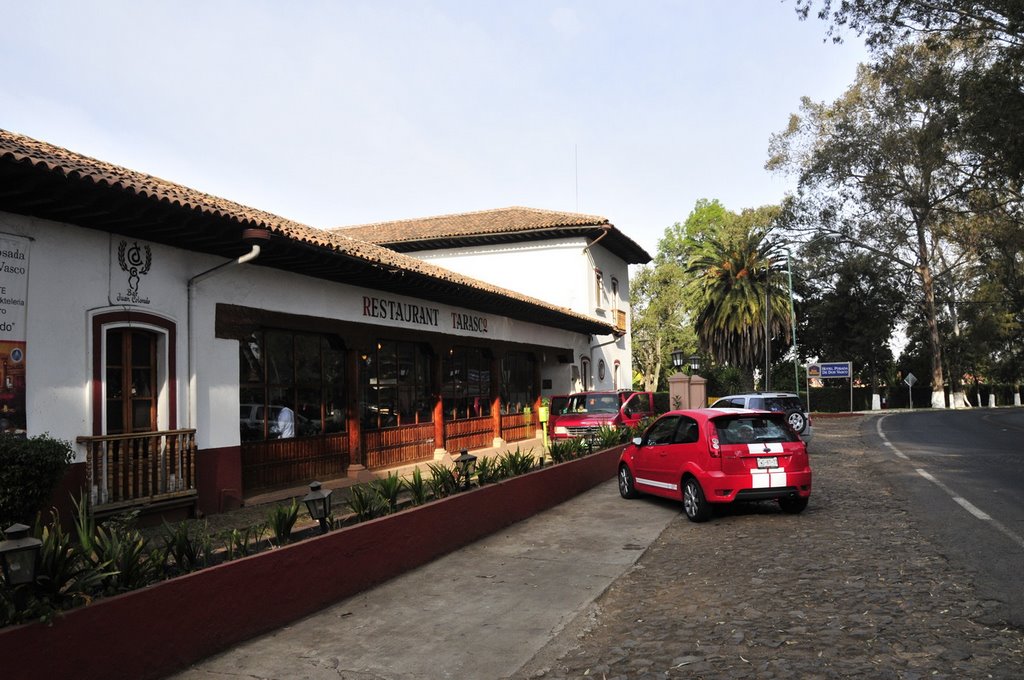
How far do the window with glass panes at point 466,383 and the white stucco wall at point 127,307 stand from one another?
5097mm

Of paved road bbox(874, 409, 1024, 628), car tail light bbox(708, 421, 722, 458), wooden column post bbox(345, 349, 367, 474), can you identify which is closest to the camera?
paved road bbox(874, 409, 1024, 628)

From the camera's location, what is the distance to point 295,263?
38.3 ft

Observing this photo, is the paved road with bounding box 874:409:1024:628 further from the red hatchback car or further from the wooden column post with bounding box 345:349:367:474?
the wooden column post with bounding box 345:349:367:474

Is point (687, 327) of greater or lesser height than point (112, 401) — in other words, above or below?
above

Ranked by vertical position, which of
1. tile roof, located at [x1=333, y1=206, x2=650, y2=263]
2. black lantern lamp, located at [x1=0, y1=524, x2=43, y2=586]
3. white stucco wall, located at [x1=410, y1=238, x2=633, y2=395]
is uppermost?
tile roof, located at [x1=333, y1=206, x2=650, y2=263]

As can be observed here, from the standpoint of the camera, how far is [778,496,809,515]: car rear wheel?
10.0 m

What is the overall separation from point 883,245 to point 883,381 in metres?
18.4

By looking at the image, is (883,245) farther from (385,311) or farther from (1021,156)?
(385,311)

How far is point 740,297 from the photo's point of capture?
44.0 metres

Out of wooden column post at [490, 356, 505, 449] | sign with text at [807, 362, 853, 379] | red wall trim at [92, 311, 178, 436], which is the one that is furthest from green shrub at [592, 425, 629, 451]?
sign with text at [807, 362, 853, 379]

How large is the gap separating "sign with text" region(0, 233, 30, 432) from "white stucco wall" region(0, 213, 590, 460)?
0.08m

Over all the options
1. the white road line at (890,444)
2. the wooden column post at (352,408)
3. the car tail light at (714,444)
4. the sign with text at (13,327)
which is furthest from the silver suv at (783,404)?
the sign with text at (13,327)

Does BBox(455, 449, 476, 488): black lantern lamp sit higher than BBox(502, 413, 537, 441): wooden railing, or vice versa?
BBox(455, 449, 476, 488): black lantern lamp

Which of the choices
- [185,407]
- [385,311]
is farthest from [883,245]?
[185,407]
